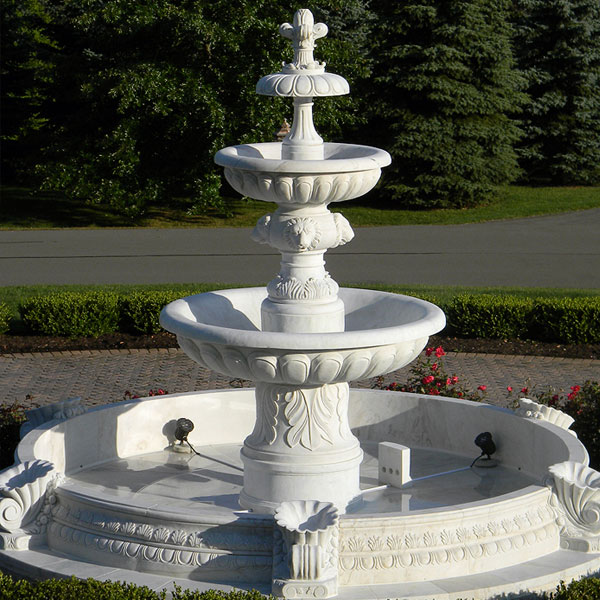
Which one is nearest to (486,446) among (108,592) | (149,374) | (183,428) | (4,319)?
(183,428)

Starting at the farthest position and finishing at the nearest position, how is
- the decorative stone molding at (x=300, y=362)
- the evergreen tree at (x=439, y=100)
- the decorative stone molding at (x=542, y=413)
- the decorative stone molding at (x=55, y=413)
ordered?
the evergreen tree at (x=439, y=100)
the decorative stone molding at (x=55, y=413)
the decorative stone molding at (x=542, y=413)
the decorative stone molding at (x=300, y=362)

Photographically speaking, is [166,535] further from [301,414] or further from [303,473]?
[301,414]

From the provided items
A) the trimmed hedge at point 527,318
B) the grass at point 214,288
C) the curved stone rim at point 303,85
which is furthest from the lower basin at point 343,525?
the grass at point 214,288

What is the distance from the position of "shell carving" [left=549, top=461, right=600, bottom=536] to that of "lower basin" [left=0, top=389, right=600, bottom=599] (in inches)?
5.2

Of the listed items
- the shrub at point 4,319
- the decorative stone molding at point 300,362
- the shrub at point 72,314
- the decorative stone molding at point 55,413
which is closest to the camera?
the decorative stone molding at point 300,362

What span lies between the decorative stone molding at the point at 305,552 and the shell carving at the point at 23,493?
1741 mm

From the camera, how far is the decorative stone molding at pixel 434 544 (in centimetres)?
666

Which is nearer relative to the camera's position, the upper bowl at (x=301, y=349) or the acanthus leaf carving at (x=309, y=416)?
the upper bowl at (x=301, y=349)

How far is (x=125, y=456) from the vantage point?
9398mm

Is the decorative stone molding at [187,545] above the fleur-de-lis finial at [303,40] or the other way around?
the other way around

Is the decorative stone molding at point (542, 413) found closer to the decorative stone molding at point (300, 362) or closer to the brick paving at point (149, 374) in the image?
the decorative stone molding at point (300, 362)

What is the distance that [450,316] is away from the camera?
15.0 m

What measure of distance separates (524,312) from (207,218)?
13.9 meters

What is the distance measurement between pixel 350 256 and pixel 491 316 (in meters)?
7.14
